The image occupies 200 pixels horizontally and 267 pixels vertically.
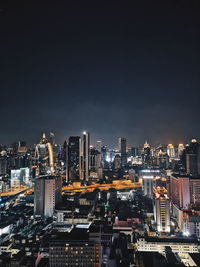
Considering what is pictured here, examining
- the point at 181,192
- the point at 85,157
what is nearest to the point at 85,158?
the point at 85,157

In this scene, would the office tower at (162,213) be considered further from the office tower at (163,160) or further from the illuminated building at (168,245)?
the office tower at (163,160)

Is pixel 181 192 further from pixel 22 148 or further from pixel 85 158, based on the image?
pixel 22 148

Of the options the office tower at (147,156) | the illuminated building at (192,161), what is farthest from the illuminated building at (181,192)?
the office tower at (147,156)

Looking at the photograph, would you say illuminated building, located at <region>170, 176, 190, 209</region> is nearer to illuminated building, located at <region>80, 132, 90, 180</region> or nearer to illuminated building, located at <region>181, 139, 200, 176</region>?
illuminated building, located at <region>181, 139, 200, 176</region>

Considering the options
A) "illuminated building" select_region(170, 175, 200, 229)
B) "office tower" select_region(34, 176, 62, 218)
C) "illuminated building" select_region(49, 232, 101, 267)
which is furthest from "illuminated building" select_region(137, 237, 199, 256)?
"office tower" select_region(34, 176, 62, 218)

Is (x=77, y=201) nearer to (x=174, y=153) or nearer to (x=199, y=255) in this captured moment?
(x=199, y=255)
